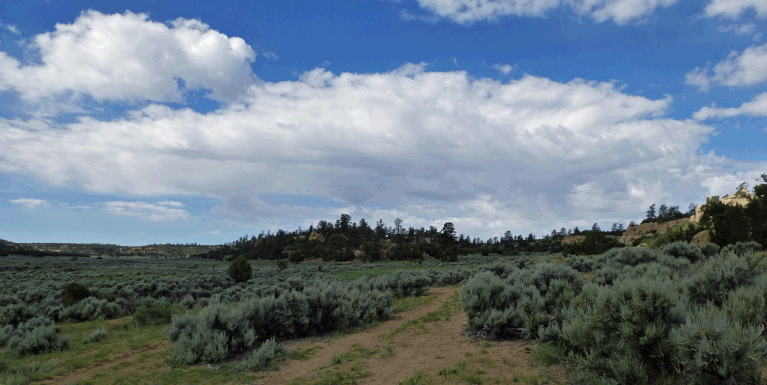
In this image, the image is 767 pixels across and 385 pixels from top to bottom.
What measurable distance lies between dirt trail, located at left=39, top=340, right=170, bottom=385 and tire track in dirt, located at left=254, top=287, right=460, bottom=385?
3.84m

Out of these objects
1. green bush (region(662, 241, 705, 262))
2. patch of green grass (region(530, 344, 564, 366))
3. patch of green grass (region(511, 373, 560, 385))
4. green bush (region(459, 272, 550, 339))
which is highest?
green bush (region(662, 241, 705, 262))

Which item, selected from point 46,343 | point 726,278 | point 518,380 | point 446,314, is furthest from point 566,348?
point 46,343

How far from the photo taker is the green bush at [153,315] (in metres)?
14.5

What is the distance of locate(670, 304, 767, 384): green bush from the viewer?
4270 millimetres

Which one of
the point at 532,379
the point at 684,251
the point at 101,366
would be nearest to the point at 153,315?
the point at 101,366

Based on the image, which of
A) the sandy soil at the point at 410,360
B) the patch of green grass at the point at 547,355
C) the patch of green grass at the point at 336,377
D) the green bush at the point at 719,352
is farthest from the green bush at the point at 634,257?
the patch of green grass at the point at 336,377

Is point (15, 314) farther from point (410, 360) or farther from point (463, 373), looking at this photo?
point (463, 373)

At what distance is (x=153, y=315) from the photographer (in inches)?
590

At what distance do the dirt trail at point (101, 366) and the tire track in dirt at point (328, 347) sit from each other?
384 cm

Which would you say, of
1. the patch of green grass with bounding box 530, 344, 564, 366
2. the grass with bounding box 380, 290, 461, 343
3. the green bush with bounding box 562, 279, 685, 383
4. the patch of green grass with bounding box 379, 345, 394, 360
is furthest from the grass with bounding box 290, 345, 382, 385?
the green bush with bounding box 562, 279, 685, 383

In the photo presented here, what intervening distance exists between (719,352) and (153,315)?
17.0 meters

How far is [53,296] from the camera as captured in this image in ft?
60.5

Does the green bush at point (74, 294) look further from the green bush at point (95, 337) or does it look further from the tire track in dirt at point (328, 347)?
the tire track in dirt at point (328, 347)

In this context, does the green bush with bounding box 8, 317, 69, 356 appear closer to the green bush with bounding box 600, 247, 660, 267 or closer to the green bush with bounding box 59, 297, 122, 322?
the green bush with bounding box 59, 297, 122, 322
